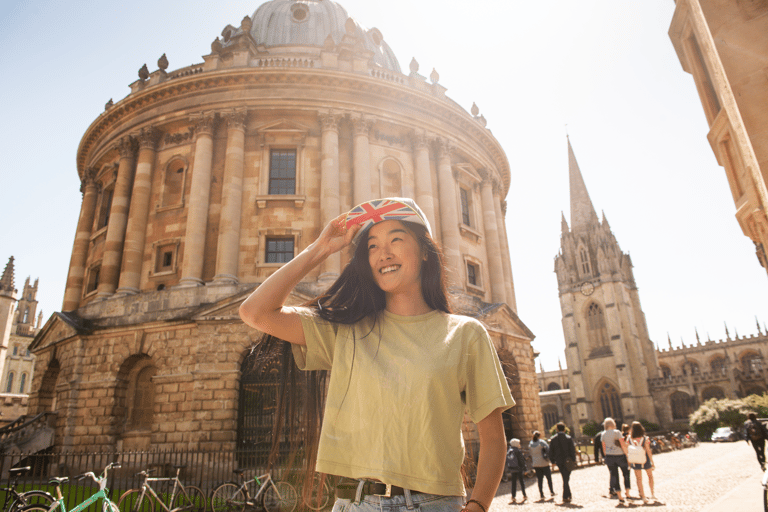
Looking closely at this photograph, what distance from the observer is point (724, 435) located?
4288 centimetres

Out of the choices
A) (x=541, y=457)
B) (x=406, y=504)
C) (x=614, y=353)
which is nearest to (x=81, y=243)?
(x=541, y=457)

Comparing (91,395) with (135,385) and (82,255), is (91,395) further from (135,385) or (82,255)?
(82,255)

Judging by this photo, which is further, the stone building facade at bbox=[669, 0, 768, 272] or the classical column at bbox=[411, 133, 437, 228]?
the classical column at bbox=[411, 133, 437, 228]

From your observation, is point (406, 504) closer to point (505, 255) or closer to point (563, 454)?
point (563, 454)

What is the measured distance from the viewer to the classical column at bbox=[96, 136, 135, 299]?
21.9 m

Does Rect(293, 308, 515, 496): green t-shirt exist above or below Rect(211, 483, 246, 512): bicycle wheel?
above

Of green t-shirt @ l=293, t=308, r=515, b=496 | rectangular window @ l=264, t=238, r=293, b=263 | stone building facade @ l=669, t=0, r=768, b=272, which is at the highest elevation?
rectangular window @ l=264, t=238, r=293, b=263

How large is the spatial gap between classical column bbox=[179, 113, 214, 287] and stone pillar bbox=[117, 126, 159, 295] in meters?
2.40

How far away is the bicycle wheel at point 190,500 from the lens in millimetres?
11617

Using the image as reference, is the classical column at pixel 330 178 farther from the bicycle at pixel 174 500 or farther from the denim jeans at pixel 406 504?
the denim jeans at pixel 406 504

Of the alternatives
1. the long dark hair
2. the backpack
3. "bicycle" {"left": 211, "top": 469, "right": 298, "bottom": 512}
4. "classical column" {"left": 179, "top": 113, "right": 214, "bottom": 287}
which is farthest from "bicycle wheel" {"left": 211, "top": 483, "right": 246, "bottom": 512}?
the long dark hair

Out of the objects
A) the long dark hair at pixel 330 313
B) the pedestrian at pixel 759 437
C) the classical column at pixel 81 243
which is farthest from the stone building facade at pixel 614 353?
the long dark hair at pixel 330 313

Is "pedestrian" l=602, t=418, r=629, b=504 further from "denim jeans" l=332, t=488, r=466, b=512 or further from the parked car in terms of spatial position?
the parked car

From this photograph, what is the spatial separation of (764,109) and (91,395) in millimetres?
21807
